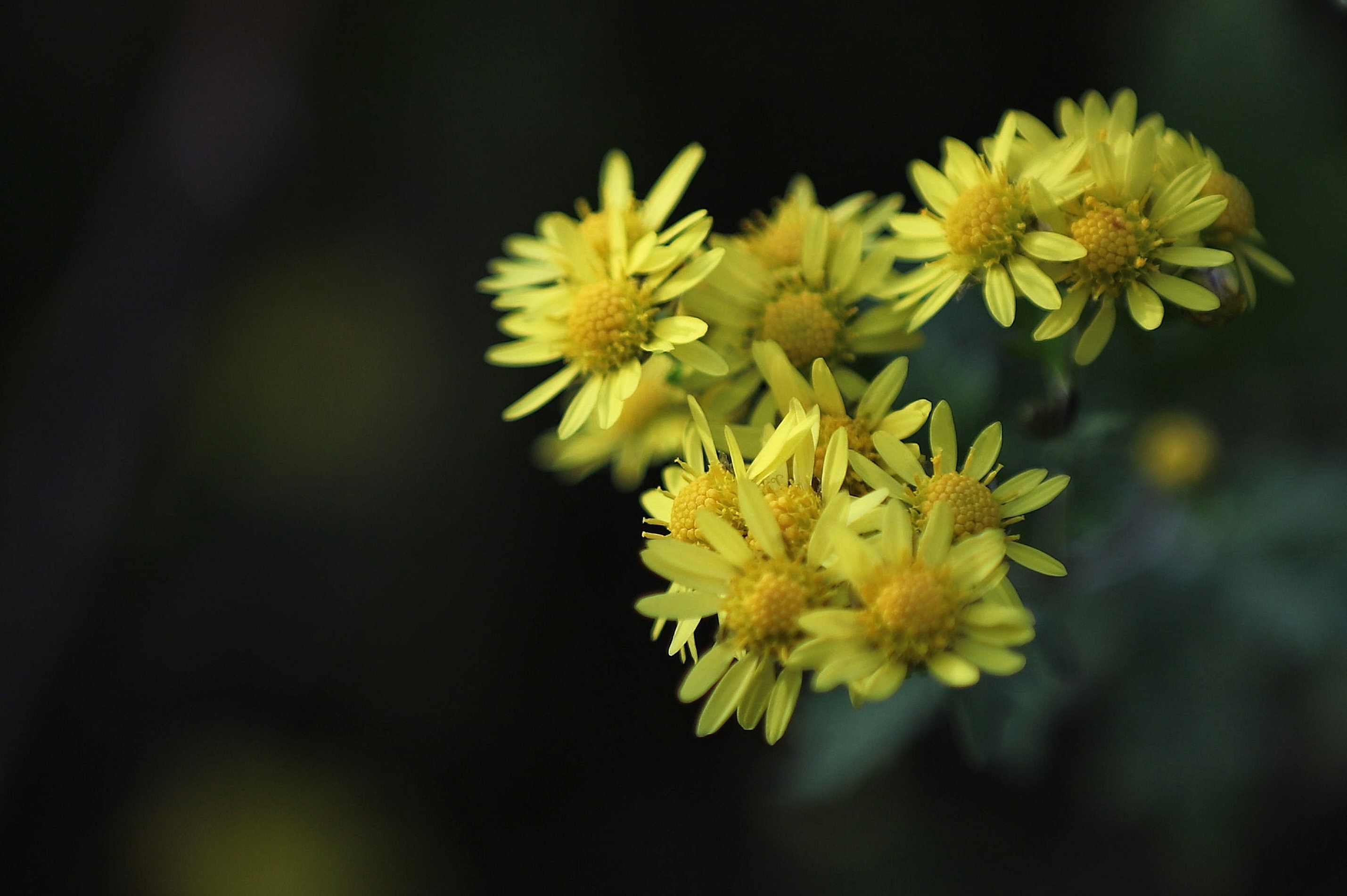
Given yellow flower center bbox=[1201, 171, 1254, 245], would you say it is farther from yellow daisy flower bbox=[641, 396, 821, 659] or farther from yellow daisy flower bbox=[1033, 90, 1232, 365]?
yellow daisy flower bbox=[641, 396, 821, 659]

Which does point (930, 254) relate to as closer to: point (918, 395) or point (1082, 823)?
point (918, 395)

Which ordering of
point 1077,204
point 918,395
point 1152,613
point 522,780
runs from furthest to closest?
point 522,780
point 1152,613
point 918,395
point 1077,204

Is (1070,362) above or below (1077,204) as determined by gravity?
below

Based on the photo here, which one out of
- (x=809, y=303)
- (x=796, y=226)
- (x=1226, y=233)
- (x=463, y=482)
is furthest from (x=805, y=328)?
(x=463, y=482)

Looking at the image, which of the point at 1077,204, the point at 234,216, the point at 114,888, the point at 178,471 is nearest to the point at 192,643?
the point at 178,471

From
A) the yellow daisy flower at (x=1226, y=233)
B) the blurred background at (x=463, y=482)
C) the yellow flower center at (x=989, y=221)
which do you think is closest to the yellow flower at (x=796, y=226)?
the yellow flower center at (x=989, y=221)

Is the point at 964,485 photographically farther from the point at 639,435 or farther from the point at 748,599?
the point at 639,435

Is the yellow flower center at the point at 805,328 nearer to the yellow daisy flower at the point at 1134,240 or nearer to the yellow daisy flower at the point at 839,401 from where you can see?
the yellow daisy flower at the point at 839,401

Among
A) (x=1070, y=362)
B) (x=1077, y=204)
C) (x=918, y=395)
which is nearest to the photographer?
(x=1077, y=204)
